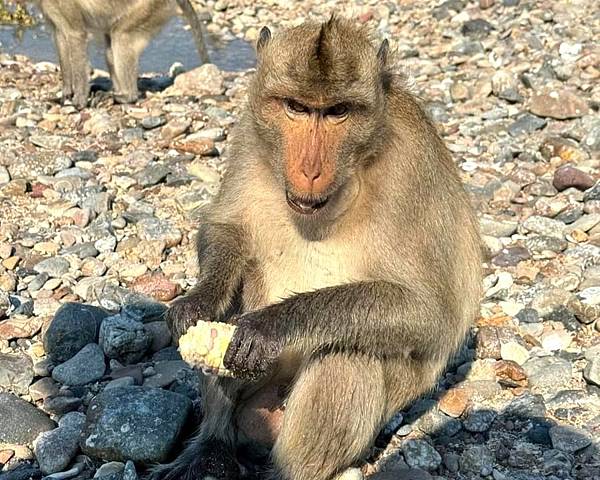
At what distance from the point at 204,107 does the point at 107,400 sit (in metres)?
4.32

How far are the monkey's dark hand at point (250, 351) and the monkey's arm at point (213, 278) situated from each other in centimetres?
19

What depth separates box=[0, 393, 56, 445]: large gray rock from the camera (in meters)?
3.03

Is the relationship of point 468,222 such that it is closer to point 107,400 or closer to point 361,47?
point 361,47

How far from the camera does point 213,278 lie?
2885 millimetres

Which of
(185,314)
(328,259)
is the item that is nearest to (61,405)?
(185,314)

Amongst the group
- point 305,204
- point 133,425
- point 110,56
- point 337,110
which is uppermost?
point 337,110

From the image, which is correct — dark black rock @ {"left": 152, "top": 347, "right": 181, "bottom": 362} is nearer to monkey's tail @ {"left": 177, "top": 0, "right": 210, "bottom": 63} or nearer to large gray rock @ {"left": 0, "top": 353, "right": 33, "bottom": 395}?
large gray rock @ {"left": 0, "top": 353, "right": 33, "bottom": 395}

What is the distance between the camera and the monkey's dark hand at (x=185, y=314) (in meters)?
2.72

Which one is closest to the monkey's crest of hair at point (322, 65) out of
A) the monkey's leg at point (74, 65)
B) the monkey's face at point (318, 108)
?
the monkey's face at point (318, 108)

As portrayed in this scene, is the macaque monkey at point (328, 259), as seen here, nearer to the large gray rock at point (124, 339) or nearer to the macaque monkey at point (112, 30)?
the large gray rock at point (124, 339)

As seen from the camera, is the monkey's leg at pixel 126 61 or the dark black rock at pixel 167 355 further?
the monkey's leg at pixel 126 61

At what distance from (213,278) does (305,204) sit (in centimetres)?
54

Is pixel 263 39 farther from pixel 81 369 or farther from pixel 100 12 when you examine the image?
pixel 100 12

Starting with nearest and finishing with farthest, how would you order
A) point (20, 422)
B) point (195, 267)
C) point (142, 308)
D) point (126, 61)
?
1. point (20, 422)
2. point (142, 308)
3. point (195, 267)
4. point (126, 61)
